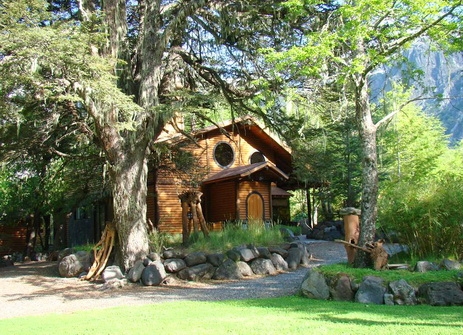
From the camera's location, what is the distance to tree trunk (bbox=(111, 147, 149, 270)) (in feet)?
44.7

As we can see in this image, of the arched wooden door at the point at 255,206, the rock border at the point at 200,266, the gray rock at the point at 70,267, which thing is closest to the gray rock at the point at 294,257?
the rock border at the point at 200,266

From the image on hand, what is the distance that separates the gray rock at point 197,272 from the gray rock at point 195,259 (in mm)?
121

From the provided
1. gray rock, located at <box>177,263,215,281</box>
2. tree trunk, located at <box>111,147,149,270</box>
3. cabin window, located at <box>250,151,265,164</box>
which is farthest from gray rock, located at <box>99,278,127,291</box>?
cabin window, located at <box>250,151,265,164</box>

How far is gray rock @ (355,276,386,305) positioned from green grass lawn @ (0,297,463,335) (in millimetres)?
333

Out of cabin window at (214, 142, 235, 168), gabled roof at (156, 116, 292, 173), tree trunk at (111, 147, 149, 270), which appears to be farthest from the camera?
gabled roof at (156, 116, 292, 173)

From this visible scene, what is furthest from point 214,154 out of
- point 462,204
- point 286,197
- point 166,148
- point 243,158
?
point 462,204

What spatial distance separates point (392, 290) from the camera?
8.23 metres

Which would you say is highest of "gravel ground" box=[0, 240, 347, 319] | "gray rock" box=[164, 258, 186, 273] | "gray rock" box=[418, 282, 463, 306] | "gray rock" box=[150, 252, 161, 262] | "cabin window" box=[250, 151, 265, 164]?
"cabin window" box=[250, 151, 265, 164]

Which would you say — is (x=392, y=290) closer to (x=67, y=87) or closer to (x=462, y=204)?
(x=462, y=204)

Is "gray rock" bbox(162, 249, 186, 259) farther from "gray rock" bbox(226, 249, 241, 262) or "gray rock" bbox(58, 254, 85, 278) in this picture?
"gray rock" bbox(58, 254, 85, 278)

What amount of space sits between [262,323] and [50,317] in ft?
13.8

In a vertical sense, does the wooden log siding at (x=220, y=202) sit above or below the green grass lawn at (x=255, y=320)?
above

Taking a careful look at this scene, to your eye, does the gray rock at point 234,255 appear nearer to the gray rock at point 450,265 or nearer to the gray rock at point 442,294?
the gray rock at point 450,265

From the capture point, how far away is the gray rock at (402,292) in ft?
26.4
